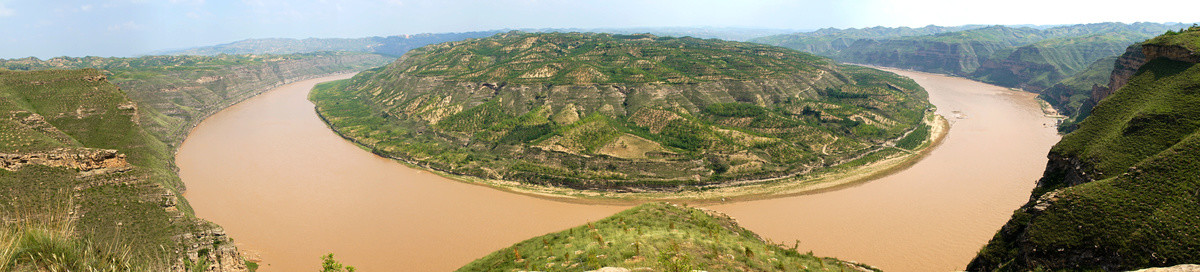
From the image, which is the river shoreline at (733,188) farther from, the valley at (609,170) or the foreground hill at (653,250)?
the foreground hill at (653,250)

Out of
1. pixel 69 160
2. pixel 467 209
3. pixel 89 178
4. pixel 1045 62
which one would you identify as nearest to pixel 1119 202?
pixel 467 209

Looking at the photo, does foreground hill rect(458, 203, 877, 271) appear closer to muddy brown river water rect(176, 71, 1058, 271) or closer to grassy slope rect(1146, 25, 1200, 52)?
muddy brown river water rect(176, 71, 1058, 271)

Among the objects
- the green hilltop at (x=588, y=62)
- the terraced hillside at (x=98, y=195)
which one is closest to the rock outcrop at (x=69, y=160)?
the terraced hillside at (x=98, y=195)

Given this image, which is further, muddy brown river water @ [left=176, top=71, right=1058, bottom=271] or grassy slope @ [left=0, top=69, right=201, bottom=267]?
muddy brown river water @ [left=176, top=71, right=1058, bottom=271]

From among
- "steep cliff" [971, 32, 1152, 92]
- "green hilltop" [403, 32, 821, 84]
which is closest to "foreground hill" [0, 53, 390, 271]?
"green hilltop" [403, 32, 821, 84]

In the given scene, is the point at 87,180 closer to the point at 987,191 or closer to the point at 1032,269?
the point at 1032,269

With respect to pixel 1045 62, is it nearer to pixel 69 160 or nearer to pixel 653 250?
pixel 653 250

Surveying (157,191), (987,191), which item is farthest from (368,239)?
(987,191)
